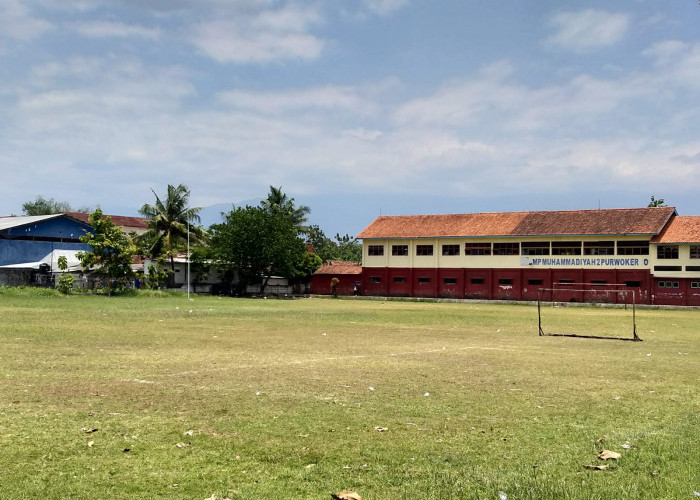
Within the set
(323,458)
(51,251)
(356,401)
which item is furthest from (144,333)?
(51,251)

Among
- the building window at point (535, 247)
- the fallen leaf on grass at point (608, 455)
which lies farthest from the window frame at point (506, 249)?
the fallen leaf on grass at point (608, 455)

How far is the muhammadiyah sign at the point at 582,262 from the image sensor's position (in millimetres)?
52438

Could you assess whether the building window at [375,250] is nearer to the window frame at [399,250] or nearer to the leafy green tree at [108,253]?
the window frame at [399,250]

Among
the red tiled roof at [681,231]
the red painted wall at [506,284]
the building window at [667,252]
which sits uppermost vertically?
the red tiled roof at [681,231]

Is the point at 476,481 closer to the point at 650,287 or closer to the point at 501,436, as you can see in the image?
the point at 501,436

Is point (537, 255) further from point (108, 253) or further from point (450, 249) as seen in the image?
point (108, 253)

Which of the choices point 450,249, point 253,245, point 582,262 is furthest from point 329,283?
point 582,262

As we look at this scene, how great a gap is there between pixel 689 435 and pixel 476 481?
312 centimetres

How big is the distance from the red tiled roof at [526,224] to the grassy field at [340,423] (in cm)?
4097

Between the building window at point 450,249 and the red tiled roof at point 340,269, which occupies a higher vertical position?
the building window at point 450,249

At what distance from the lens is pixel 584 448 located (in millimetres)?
6469

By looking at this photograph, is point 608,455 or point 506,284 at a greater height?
point 506,284

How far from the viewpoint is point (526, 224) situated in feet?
192

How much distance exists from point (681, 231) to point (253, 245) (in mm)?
36674
